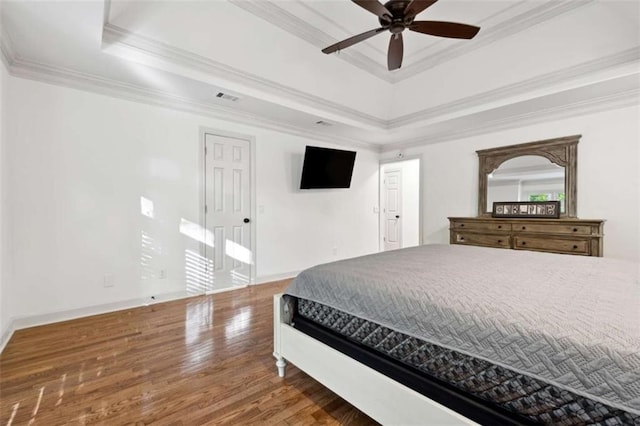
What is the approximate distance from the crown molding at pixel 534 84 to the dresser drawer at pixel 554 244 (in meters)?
1.83

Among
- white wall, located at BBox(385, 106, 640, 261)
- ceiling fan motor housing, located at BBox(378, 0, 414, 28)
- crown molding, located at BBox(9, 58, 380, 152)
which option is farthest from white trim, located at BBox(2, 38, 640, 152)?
ceiling fan motor housing, located at BBox(378, 0, 414, 28)

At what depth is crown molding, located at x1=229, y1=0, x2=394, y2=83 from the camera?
2.94 m

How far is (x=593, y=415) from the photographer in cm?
87

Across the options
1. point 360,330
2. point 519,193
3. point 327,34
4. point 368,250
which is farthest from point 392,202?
point 360,330

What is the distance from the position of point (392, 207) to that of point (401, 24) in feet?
15.2

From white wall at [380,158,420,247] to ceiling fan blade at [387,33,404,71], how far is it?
373 centimetres

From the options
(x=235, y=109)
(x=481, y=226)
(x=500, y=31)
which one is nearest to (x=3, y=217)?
(x=235, y=109)

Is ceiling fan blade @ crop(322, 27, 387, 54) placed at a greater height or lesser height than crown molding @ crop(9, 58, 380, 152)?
greater

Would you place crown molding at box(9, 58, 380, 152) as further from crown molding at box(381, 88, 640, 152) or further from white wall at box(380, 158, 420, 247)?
white wall at box(380, 158, 420, 247)

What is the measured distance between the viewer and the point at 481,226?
4121 mm

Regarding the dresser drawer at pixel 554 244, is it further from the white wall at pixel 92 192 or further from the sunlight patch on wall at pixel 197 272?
the sunlight patch on wall at pixel 197 272

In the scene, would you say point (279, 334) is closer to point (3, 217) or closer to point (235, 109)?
point (3, 217)

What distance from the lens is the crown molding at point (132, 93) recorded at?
8.92ft

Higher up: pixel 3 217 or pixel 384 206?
pixel 384 206
